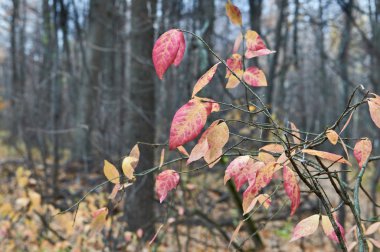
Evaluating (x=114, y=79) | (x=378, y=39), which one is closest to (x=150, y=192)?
(x=378, y=39)

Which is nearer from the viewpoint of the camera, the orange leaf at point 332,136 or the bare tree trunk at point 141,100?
the orange leaf at point 332,136

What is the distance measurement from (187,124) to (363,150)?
1.70 feet

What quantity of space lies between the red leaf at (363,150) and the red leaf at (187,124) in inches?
18.7

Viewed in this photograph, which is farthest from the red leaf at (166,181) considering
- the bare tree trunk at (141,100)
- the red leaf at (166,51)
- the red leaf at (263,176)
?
the bare tree trunk at (141,100)

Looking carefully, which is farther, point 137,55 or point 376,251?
point 137,55

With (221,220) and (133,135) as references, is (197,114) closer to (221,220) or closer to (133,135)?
(133,135)

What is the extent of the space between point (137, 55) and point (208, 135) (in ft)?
12.2

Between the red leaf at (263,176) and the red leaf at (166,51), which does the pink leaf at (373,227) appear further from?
the red leaf at (166,51)

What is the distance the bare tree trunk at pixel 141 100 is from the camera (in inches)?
179

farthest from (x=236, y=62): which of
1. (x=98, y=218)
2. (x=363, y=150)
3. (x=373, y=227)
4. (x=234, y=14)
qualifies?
(x=373, y=227)

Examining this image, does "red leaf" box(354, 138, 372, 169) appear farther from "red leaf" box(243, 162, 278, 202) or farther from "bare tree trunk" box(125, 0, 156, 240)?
"bare tree trunk" box(125, 0, 156, 240)

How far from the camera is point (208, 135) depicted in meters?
0.95

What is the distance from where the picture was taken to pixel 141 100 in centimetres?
464

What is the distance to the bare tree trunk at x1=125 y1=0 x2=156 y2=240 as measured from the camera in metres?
4.54
